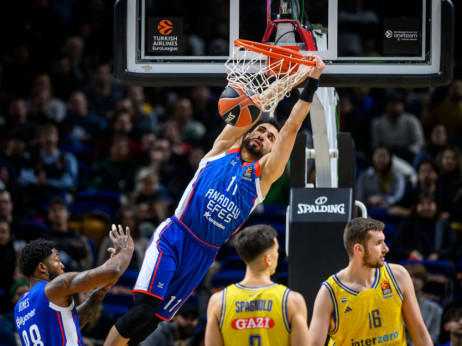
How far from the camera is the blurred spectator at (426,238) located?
28.9 feet

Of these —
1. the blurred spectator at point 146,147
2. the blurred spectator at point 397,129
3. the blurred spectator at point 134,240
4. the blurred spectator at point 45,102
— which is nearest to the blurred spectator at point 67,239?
the blurred spectator at point 134,240

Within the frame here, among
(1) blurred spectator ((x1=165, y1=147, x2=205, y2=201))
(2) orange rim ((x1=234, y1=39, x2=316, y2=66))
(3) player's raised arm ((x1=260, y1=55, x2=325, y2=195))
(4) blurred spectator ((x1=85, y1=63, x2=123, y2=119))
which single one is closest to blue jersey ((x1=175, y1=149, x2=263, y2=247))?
(3) player's raised arm ((x1=260, y1=55, x2=325, y2=195))

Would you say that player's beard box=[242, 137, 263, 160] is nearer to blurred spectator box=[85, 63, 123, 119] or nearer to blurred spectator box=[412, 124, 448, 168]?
blurred spectator box=[412, 124, 448, 168]

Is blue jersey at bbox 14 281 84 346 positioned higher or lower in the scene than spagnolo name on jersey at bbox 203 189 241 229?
lower

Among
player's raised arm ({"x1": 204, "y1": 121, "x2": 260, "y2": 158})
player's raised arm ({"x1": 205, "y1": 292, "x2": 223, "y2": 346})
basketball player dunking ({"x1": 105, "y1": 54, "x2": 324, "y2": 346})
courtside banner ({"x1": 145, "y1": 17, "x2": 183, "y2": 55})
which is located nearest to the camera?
player's raised arm ({"x1": 205, "y1": 292, "x2": 223, "y2": 346})

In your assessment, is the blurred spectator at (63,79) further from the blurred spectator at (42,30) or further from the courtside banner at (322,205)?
the courtside banner at (322,205)

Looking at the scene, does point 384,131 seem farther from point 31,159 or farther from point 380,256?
point 380,256

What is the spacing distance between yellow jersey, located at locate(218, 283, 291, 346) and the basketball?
1.41 metres

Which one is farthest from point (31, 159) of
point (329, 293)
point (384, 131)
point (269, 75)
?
point (329, 293)

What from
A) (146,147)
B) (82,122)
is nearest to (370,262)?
(146,147)

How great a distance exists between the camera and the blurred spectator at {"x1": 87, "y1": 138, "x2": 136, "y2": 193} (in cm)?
1050

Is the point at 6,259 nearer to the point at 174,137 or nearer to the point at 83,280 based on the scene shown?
the point at 174,137

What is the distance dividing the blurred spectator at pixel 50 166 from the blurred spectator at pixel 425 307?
189 inches

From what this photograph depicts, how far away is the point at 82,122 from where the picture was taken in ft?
38.6
